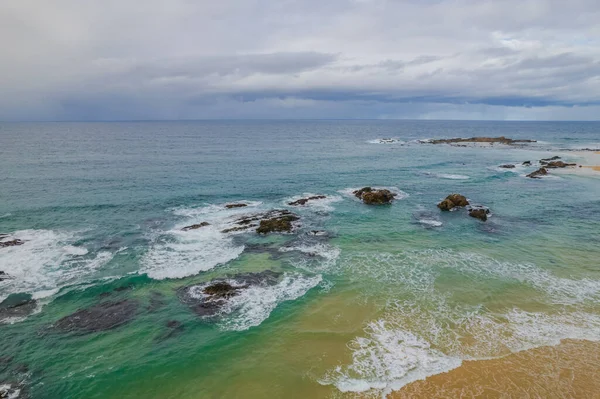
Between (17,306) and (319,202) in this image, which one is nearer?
(17,306)

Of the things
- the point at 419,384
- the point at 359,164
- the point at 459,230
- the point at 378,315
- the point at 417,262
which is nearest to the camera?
the point at 419,384

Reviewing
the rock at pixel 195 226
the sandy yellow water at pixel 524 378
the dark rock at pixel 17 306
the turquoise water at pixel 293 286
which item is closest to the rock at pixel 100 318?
the turquoise water at pixel 293 286

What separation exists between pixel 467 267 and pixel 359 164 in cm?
5350

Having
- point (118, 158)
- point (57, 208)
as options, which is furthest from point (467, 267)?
point (118, 158)

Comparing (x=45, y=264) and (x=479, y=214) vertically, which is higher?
(x=479, y=214)

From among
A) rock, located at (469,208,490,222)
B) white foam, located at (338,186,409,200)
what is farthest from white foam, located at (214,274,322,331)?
white foam, located at (338,186,409,200)

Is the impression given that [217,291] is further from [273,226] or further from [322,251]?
[273,226]

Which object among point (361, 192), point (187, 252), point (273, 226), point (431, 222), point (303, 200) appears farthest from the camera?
point (361, 192)

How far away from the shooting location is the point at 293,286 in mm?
24891

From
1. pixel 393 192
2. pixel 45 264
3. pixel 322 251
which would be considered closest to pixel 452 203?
pixel 393 192

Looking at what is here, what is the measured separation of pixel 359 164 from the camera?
79.5 m

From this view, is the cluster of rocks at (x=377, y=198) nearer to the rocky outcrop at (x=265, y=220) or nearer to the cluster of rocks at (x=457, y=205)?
the cluster of rocks at (x=457, y=205)

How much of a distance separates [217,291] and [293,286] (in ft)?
17.1

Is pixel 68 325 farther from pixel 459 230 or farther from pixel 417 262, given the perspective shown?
pixel 459 230
